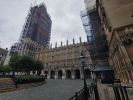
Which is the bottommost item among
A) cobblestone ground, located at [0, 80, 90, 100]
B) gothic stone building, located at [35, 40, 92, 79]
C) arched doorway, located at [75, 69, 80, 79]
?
cobblestone ground, located at [0, 80, 90, 100]

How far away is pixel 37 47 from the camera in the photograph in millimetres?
65250

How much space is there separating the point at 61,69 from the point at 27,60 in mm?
17883

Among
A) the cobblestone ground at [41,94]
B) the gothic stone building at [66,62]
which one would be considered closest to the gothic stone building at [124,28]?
the cobblestone ground at [41,94]

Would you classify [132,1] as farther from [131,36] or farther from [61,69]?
[61,69]

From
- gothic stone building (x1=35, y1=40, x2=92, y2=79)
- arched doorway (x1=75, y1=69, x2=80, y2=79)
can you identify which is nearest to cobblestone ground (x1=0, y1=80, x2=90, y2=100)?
gothic stone building (x1=35, y1=40, x2=92, y2=79)

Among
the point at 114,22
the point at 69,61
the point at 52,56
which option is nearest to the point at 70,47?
the point at 69,61

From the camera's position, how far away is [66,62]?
44.3 metres

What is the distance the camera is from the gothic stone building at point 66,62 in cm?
4138

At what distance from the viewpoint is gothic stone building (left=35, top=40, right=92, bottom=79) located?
41.4m

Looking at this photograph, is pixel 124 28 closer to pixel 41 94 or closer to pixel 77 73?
pixel 41 94

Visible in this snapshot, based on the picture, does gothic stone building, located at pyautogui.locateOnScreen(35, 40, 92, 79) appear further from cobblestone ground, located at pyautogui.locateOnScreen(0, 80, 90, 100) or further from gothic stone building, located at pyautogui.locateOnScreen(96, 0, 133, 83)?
gothic stone building, located at pyautogui.locateOnScreen(96, 0, 133, 83)

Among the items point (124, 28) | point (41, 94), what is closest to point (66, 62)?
point (41, 94)

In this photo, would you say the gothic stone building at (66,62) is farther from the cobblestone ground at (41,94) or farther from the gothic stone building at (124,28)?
the gothic stone building at (124,28)

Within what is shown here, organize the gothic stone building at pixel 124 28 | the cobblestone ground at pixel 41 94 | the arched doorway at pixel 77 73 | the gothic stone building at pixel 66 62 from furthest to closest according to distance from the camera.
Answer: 1. the arched doorway at pixel 77 73
2. the gothic stone building at pixel 66 62
3. the cobblestone ground at pixel 41 94
4. the gothic stone building at pixel 124 28
